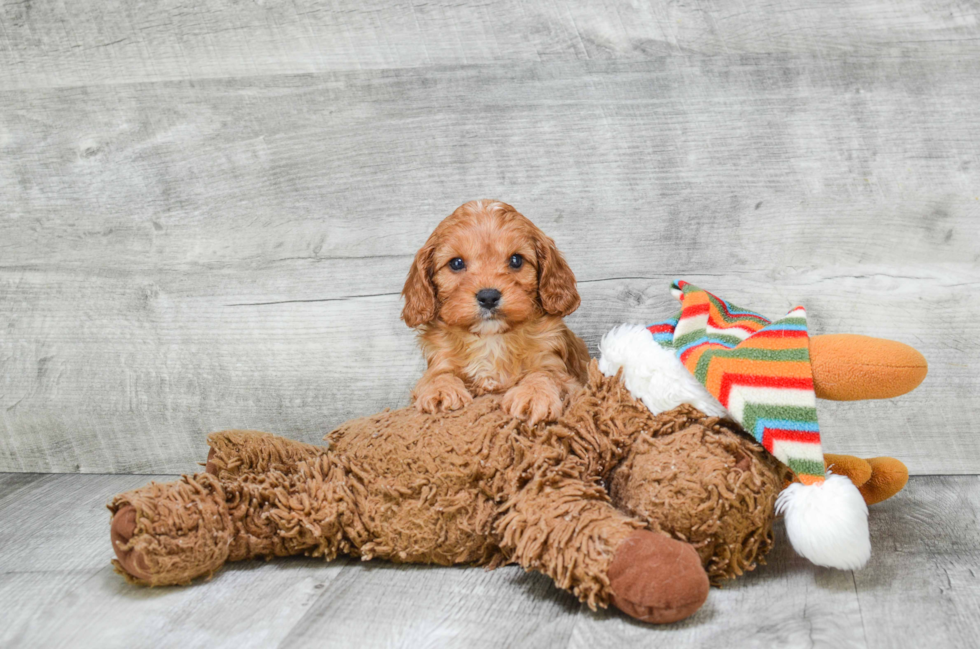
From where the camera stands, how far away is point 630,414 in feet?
5.98

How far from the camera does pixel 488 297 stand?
74.6 inches

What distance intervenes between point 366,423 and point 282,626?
21.4 inches

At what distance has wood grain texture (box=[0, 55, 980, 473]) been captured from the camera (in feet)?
8.22

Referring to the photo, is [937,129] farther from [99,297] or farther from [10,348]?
[10,348]

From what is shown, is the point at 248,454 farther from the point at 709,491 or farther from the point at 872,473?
the point at 872,473

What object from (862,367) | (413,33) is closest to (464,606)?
(862,367)

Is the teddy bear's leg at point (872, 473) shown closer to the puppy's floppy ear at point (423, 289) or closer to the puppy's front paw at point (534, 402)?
the puppy's front paw at point (534, 402)

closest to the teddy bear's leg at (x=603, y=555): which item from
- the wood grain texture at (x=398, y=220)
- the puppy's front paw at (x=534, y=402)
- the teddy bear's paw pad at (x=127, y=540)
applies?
the puppy's front paw at (x=534, y=402)

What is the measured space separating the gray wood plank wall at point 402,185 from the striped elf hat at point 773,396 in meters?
0.79

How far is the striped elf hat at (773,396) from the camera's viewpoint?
62.0 inches

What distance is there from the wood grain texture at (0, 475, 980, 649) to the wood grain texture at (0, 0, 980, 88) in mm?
1417

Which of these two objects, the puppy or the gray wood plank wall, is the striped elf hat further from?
the gray wood plank wall

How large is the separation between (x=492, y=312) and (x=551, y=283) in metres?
0.18

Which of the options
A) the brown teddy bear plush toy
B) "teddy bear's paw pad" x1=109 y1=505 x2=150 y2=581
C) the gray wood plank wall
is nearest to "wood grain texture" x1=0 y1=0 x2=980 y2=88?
the gray wood plank wall
